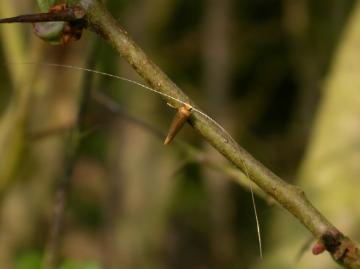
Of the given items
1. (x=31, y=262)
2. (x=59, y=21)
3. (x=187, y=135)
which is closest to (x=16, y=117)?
(x=31, y=262)

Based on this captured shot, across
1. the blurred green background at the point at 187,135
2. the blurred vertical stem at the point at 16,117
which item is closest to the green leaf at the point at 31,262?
the blurred green background at the point at 187,135

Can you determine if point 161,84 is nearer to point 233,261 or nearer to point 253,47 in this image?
point 233,261

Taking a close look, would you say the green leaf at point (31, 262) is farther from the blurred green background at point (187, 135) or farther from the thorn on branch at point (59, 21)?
the thorn on branch at point (59, 21)

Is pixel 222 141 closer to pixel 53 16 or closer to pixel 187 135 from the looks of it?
pixel 53 16

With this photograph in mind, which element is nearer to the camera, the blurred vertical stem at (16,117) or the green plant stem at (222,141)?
the green plant stem at (222,141)

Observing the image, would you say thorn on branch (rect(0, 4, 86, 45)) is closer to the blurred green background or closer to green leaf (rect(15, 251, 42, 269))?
the blurred green background

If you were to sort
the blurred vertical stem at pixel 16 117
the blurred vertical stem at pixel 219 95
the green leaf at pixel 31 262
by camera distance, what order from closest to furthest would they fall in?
the green leaf at pixel 31 262 → the blurred vertical stem at pixel 16 117 → the blurred vertical stem at pixel 219 95
